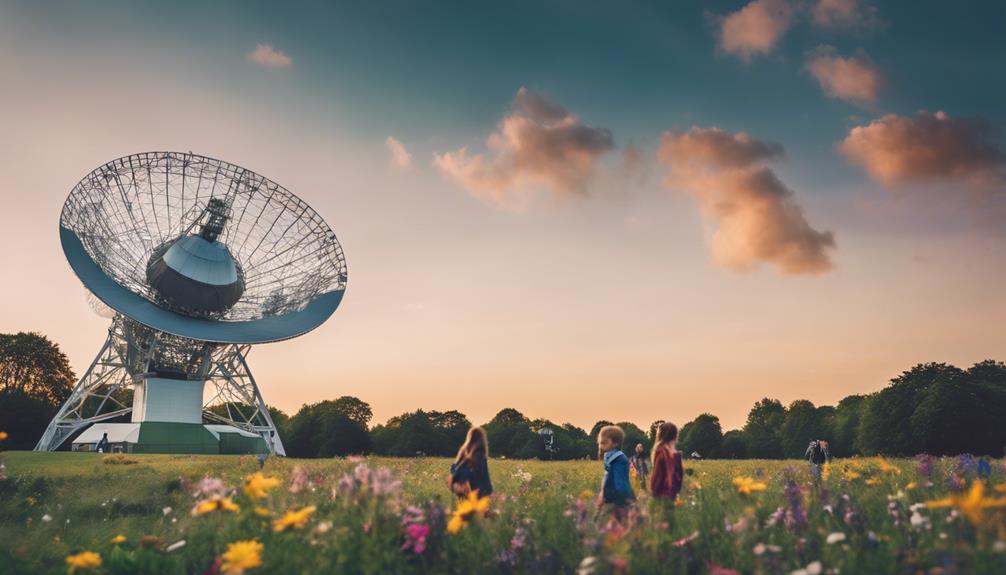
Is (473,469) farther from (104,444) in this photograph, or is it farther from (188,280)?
(104,444)

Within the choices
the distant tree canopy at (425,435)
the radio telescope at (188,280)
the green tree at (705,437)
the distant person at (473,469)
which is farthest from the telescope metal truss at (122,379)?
the green tree at (705,437)

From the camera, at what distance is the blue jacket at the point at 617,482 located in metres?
10.5

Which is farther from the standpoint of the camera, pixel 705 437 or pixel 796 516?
pixel 705 437

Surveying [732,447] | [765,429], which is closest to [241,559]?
[732,447]

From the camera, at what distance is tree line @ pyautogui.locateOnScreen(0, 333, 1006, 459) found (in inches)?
2559

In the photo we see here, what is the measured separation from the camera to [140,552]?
8.04 m

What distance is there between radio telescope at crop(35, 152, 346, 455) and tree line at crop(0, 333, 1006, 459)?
1869 cm

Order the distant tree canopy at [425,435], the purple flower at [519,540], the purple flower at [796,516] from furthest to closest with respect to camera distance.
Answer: the distant tree canopy at [425,435] < the purple flower at [519,540] < the purple flower at [796,516]

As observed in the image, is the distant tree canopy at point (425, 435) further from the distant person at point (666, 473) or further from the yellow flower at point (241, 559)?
the yellow flower at point (241, 559)

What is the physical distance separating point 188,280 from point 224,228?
18.2 ft

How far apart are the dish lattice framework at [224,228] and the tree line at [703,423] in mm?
19556

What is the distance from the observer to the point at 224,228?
55094 millimetres

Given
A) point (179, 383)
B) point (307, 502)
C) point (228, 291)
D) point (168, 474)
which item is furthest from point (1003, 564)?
point (179, 383)

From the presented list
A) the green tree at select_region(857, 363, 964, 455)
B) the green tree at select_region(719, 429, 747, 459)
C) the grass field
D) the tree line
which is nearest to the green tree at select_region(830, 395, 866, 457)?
→ the tree line
